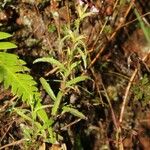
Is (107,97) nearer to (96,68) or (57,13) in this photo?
(96,68)

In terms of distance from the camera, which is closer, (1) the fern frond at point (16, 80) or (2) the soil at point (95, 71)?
(1) the fern frond at point (16, 80)

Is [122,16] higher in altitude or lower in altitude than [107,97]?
higher

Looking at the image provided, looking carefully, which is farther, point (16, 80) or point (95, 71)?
point (95, 71)

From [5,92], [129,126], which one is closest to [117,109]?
[129,126]

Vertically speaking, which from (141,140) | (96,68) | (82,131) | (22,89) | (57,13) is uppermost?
(57,13)

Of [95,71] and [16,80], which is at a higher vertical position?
[16,80]

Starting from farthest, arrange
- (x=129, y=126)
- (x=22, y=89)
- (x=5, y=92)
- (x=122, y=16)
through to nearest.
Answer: (x=122, y=16)
(x=129, y=126)
(x=5, y=92)
(x=22, y=89)
